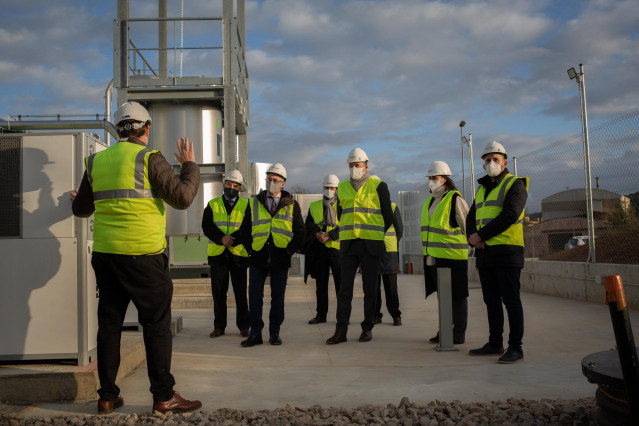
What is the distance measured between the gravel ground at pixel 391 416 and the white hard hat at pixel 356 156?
3.52 m

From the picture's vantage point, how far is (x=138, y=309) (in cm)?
405

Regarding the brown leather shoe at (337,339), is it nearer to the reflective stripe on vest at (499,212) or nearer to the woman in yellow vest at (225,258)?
the woman in yellow vest at (225,258)

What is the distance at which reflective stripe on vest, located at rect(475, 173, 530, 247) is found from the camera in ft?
19.1

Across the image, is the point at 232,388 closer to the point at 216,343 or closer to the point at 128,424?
the point at 128,424

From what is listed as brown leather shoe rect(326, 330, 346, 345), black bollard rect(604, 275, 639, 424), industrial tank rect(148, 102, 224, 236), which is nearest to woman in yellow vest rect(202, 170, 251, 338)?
brown leather shoe rect(326, 330, 346, 345)

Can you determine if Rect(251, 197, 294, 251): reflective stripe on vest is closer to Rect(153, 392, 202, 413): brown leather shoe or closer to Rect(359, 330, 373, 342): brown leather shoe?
Rect(359, 330, 373, 342): brown leather shoe

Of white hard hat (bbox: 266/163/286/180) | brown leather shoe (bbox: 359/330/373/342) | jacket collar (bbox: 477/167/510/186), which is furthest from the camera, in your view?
white hard hat (bbox: 266/163/286/180)

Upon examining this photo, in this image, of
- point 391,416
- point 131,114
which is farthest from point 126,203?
point 391,416

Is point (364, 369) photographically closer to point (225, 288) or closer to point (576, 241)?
point (225, 288)

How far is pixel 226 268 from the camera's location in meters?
7.74

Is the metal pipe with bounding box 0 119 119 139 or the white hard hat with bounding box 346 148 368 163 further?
the metal pipe with bounding box 0 119 119 139

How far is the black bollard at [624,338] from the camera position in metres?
2.70

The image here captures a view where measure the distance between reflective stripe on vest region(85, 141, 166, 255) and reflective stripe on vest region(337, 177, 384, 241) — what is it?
3150 millimetres

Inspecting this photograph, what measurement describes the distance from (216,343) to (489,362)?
10.3ft
